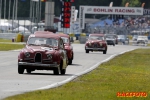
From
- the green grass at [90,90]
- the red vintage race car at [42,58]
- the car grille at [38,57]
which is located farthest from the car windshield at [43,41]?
the green grass at [90,90]

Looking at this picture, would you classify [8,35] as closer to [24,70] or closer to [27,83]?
[24,70]

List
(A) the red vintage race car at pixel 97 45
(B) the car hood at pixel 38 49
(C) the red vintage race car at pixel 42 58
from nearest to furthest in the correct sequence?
1. (C) the red vintage race car at pixel 42 58
2. (B) the car hood at pixel 38 49
3. (A) the red vintage race car at pixel 97 45

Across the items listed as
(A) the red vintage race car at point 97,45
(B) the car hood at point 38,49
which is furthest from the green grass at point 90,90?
(A) the red vintage race car at point 97,45

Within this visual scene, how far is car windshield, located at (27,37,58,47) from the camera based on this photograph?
26.5 m

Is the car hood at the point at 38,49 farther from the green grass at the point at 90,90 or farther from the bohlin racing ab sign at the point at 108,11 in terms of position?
the bohlin racing ab sign at the point at 108,11

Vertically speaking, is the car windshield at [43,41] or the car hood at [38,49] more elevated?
the car windshield at [43,41]

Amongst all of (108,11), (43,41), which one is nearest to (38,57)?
(43,41)

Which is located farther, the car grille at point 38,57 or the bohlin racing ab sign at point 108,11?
the bohlin racing ab sign at point 108,11

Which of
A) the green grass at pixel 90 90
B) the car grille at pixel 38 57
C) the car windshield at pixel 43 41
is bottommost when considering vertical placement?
the green grass at pixel 90 90

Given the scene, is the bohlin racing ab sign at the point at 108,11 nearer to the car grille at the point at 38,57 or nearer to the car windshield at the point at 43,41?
the car windshield at the point at 43,41

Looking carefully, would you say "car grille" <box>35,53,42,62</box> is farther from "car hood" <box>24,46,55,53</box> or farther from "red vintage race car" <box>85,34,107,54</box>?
"red vintage race car" <box>85,34,107,54</box>

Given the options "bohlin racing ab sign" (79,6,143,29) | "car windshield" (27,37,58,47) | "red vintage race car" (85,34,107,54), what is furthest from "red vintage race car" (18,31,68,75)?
"bohlin racing ab sign" (79,6,143,29)

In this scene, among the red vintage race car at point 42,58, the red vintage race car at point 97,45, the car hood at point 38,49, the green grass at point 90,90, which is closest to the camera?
the green grass at point 90,90

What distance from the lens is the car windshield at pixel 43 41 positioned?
2648 cm
